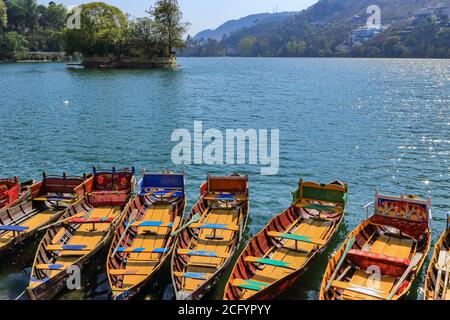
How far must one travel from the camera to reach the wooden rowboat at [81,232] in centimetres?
1836

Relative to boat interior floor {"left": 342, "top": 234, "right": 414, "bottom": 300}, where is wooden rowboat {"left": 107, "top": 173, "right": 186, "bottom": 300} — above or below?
above

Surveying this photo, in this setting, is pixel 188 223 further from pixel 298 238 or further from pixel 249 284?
pixel 249 284

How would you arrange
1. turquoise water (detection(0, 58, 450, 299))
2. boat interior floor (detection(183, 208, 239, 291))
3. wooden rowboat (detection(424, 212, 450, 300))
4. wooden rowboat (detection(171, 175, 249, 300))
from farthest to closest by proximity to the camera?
turquoise water (detection(0, 58, 450, 299))
boat interior floor (detection(183, 208, 239, 291))
wooden rowboat (detection(171, 175, 249, 300))
wooden rowboat (detection(424, 212, 450, 300))

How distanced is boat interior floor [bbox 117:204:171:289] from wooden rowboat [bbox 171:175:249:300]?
3.55ft

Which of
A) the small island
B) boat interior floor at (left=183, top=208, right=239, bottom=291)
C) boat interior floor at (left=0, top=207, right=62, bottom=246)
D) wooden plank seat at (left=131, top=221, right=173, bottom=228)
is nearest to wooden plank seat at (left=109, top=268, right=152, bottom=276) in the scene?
boat interior floor at (left=183, top=208, right=239, bottom=291)

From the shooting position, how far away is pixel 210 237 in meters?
22.2

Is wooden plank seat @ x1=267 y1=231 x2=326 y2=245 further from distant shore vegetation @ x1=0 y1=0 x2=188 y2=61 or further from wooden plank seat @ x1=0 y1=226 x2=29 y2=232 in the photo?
distant shore vegetation @ x1=0 y1=0 x2=188 y2=61

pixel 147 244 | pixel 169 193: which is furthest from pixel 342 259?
pixel 169 193

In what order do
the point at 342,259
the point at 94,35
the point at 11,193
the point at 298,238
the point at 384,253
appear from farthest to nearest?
the point at 94,35 → the point at 11,193 → the point at 384,253 → the point at 298,238 → the point at 342,259

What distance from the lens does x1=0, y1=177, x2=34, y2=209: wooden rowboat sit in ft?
81.1

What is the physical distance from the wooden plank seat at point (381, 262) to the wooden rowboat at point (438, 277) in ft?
3.29

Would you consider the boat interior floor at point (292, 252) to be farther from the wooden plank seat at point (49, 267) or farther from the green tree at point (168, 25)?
the green tree at point (168, 25)

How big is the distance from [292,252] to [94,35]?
458ft
